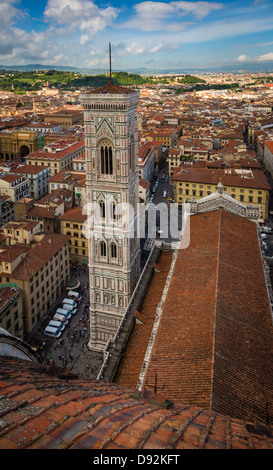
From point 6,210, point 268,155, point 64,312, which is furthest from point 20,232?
point 268,155

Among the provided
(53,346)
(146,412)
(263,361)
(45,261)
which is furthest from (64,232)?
(146,412)

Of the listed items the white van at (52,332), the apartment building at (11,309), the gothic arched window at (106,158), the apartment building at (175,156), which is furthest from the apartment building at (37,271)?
the apartment building at (175,156)

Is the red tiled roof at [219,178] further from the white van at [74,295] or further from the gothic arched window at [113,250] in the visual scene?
the gothic arched window at [113,250]

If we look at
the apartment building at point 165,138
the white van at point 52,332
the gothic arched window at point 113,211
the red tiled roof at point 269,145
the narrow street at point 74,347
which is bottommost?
the narrow street at point 74,347

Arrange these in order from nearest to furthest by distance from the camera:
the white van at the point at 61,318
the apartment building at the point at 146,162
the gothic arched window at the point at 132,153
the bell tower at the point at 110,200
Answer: the bell tower at the point at 110,200, the gothic arched window at the point at 132,153, the white van at the point at 61,318, the apartment building at the point at 146,162
